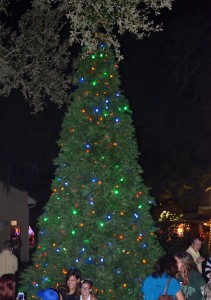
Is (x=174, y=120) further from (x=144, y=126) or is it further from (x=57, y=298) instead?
(x=57, y=298)

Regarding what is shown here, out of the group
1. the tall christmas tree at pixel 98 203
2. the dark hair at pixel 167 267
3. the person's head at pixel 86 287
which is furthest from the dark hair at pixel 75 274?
the dark hair at pixel 167 267

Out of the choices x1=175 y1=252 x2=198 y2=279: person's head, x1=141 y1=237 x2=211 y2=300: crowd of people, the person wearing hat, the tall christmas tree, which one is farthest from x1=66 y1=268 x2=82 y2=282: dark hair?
the person wearing hat

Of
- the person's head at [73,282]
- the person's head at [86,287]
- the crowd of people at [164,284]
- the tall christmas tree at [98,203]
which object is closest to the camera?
the crowd of people at [164,284]

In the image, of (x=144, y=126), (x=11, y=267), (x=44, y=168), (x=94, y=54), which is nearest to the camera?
(x=94, y=54)

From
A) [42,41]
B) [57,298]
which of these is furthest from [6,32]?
[57,298]

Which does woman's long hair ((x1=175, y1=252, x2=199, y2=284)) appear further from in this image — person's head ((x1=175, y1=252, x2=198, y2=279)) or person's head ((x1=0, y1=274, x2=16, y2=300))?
person's head ((x1=0, y1=274, x2=16, y2=300))

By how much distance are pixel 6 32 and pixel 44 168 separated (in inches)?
591

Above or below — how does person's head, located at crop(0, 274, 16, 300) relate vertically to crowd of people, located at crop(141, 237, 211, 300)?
below

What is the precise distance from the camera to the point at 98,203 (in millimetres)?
9172

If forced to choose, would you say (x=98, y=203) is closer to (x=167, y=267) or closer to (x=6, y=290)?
(x=167, y=267)

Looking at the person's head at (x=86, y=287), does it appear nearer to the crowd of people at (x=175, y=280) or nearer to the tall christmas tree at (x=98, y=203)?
the crowd of people at (x=175, y=280)

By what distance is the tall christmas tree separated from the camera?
909 centimetres

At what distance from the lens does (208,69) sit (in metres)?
39.7

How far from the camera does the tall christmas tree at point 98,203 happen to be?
358 inches
